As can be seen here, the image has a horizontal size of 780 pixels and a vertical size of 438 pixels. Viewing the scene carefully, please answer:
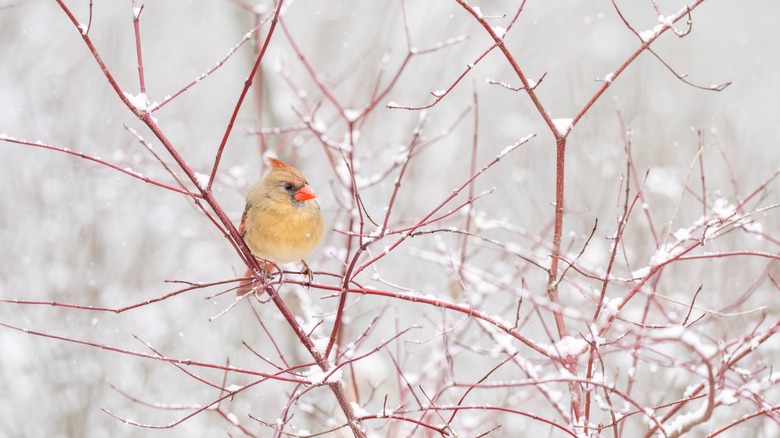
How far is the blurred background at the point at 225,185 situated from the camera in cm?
721

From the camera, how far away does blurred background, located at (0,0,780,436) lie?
721 centimetres

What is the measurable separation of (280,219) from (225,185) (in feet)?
10.0

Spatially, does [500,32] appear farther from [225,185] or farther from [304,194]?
[225,185]

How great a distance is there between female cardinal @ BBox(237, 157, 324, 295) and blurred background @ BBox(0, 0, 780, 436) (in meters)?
2.06

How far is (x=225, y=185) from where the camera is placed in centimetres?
601

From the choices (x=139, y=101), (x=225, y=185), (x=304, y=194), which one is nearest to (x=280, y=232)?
(x=304, y=194)

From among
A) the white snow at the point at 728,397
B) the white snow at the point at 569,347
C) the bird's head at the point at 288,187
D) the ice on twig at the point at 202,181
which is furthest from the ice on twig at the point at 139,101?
the white snow at the point at 728,397

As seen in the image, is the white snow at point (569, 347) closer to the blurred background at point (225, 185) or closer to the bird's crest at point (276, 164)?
the bird's crest at point (276, 164)

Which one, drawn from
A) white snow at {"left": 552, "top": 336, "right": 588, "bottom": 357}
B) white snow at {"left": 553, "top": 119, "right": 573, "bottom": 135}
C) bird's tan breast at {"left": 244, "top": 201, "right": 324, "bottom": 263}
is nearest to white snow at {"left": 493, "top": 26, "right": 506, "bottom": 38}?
white snow at {"left": 553, "top": 119, "right": 573, "bottom": 135}

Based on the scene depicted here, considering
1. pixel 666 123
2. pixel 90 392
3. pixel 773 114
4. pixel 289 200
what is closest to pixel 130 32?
pixel 90 392

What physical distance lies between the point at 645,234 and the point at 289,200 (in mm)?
4637

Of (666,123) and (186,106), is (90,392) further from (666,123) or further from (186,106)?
(666,123)

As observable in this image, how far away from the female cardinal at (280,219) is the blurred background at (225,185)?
2.06 m

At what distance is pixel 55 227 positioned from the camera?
7996mm
